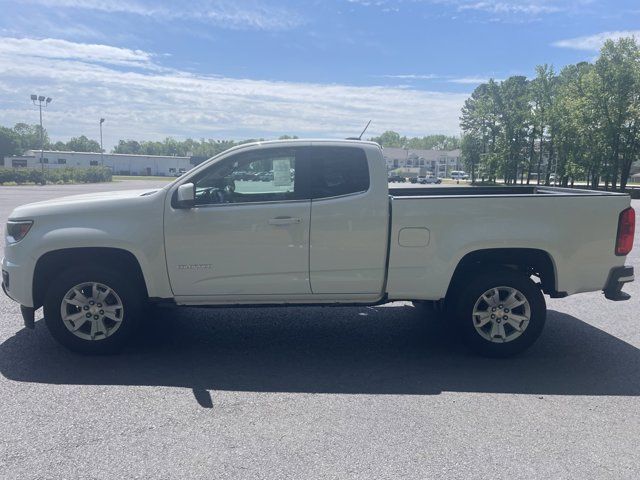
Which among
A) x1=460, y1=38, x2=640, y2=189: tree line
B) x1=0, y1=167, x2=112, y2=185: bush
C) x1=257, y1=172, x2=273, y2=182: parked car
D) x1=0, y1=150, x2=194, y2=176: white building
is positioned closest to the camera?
x1=257, y1=172, x2=273, y2=182: parked car

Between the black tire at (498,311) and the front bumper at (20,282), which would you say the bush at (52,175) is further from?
the black tire at (498,311)

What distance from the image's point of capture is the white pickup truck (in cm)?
481

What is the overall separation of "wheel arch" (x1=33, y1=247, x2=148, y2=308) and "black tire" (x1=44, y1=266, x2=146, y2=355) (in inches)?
3.6

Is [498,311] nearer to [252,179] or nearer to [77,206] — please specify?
[252,179]

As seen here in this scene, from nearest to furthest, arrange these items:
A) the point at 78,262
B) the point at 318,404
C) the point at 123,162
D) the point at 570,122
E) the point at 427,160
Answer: the point at 318,404, the point at 78,262, the point at 570,122, the point at 123,162, the point at 427,160

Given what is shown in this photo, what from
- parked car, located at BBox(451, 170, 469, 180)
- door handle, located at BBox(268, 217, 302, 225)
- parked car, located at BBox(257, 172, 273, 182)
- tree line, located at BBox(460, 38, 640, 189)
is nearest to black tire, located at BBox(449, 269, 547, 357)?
door handle, located at BBox(268, 217, 302, 225)

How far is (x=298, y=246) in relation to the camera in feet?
15.9

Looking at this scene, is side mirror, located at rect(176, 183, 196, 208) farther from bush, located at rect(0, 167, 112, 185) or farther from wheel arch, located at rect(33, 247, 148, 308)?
bush, located at rect(0, 167, 112, 185)

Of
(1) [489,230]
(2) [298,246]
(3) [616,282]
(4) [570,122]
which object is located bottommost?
(3) [616,282]

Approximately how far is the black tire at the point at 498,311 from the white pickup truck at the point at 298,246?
0.04 feet

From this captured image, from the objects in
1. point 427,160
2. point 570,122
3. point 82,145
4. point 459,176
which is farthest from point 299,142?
point 82,145

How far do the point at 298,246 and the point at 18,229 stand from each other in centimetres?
261

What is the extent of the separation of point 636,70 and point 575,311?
44.6 meters

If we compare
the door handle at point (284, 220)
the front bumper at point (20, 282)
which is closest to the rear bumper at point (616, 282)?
the door handle at point (284, 220)
